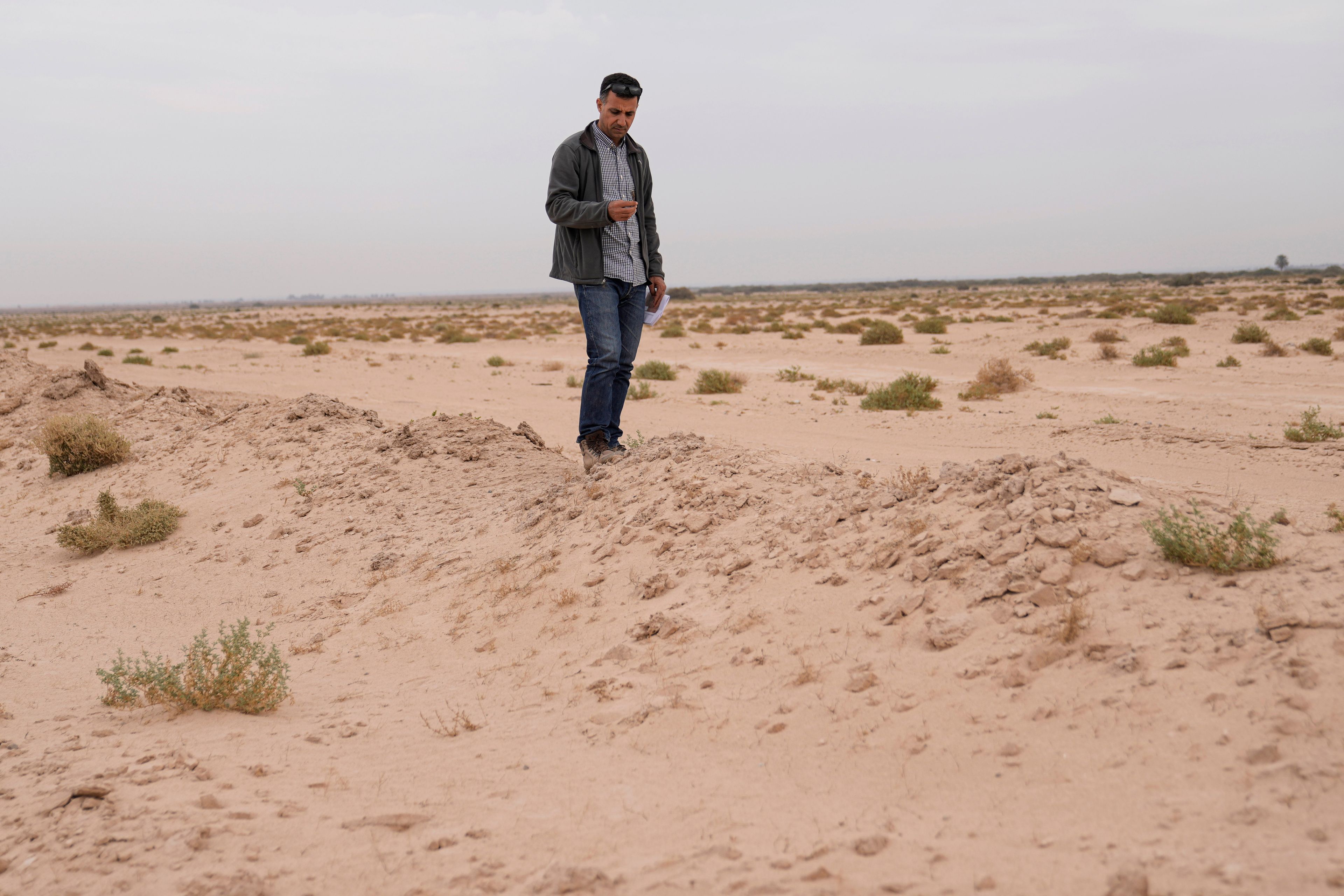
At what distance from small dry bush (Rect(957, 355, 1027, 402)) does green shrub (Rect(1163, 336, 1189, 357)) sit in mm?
4361

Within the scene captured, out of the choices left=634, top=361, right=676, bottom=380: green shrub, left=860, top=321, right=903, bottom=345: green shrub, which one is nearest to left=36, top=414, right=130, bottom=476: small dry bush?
left=634, top=361, right=676, bottom=380: green shrub

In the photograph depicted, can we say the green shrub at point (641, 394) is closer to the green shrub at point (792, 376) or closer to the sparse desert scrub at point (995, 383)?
the green shrub at point (792, 376)

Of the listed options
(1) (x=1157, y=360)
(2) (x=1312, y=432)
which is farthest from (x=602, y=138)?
(1) (x=1157, y=360)

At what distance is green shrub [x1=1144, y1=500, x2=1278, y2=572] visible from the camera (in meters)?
2.86

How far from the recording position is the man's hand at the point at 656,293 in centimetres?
530

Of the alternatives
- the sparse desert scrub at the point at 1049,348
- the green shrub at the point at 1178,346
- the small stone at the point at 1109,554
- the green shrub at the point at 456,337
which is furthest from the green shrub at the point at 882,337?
the small stone at the point at 1109,554

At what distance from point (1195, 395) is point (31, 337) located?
138 feet

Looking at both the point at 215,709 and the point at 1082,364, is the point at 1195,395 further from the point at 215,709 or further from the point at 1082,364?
the point at 215,709

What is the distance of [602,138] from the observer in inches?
196

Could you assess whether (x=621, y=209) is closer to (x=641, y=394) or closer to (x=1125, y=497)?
(x=1125, y=497)

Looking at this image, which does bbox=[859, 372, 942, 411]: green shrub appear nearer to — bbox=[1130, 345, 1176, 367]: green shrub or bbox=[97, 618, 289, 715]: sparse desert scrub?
bbox=[1130, 345, 1176, 367]: green shrub

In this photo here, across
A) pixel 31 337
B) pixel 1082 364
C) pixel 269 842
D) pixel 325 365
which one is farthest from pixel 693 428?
pixel 31 337

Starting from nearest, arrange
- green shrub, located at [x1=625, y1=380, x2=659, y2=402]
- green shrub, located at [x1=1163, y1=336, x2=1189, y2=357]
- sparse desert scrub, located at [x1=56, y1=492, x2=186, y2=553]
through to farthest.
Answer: sparse desert scrub, located at [x1=56, y1=492, x2=186, y2=553] < green shrub, located at [x1=625, y1=380, x2=659, y2=402] < green shrub, located at [x1=1163, y1=336, x2=1189, y2=357]

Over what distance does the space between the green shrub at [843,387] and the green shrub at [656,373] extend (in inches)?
110
